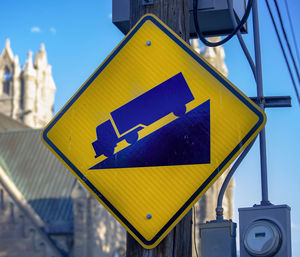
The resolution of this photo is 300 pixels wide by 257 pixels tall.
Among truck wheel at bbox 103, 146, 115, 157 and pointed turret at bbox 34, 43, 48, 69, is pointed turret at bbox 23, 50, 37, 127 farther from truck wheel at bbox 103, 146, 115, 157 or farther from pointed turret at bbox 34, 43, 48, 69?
truck wheel at bbox 103, 146, 115, 157

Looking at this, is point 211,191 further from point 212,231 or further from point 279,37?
point 212,231

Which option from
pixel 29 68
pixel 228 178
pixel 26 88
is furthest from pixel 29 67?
pixel 228 178

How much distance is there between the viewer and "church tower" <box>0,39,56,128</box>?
55750 millimetres

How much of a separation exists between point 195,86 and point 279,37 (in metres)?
5.59

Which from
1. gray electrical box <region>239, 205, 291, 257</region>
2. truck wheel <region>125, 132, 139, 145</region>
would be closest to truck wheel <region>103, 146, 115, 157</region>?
truck wheel <region>125, 132, 139, 145</region>

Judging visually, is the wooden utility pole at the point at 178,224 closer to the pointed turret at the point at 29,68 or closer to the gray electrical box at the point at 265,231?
the gray electrical box at the point at 265,231

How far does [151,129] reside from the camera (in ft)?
12.4

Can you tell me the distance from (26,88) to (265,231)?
5320 cm

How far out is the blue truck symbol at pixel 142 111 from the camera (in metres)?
3.73

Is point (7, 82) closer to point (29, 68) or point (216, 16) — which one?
point (29, 68)

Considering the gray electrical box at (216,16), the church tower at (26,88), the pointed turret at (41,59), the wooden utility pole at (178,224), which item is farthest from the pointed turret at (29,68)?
the wooden utility pole at (178,224)

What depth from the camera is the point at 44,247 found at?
36.6m

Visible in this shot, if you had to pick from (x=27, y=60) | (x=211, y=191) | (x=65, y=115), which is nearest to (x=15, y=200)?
(x=211, y=191)

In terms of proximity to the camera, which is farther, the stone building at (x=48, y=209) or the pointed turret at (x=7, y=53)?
the pointed turret at (x=7, y=53)
